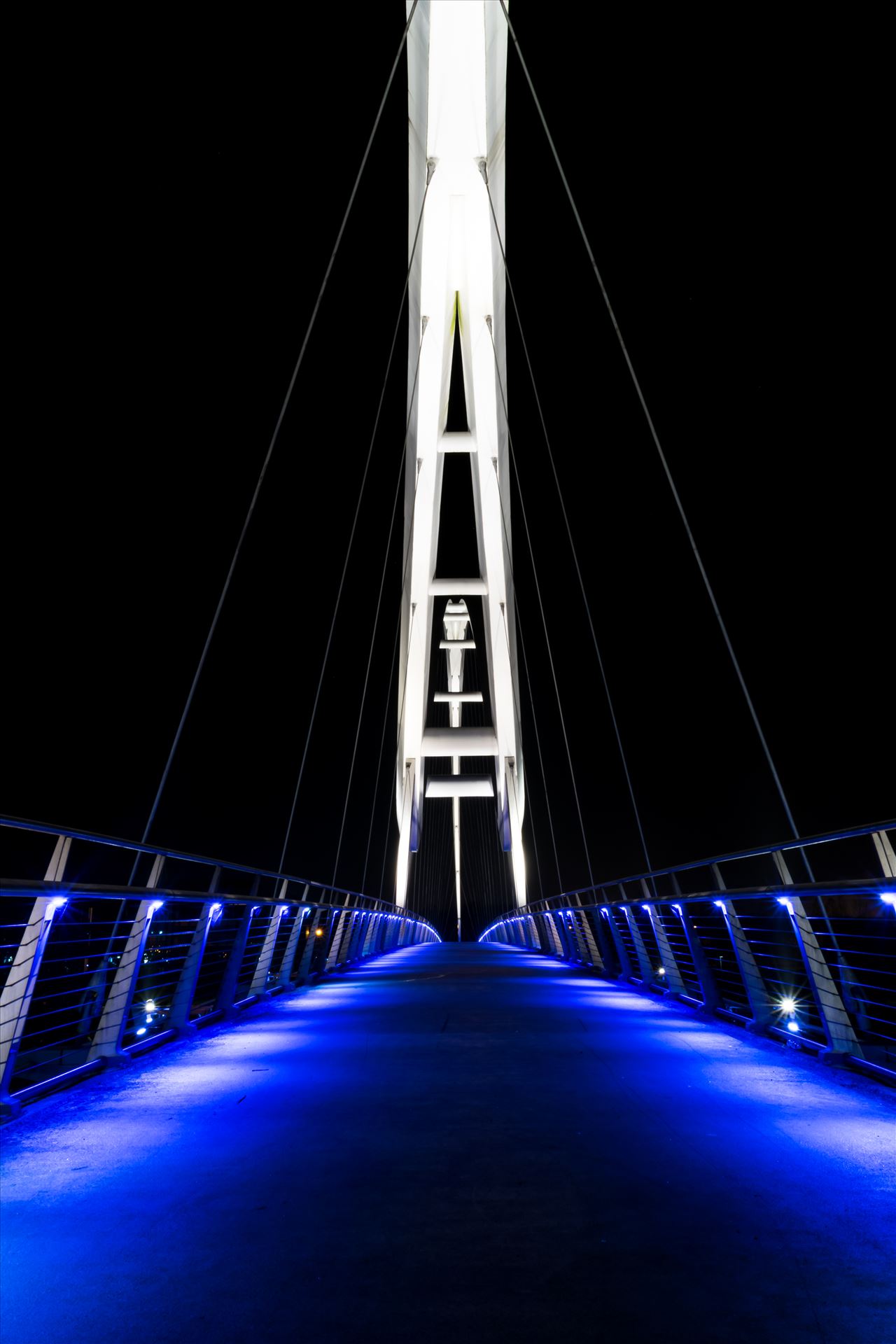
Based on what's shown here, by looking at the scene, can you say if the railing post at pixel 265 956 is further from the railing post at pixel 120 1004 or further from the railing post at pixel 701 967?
the railing post at pixel 701 967

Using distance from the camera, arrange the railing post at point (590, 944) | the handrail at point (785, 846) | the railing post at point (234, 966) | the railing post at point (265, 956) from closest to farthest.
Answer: the handrail at point (785, 846) < the railing post at point (234, 966) < the railing post at point (265, 956) < the railing post at point (590, 944)

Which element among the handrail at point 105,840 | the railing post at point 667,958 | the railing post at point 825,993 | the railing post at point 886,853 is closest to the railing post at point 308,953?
the handrail at point 105,840

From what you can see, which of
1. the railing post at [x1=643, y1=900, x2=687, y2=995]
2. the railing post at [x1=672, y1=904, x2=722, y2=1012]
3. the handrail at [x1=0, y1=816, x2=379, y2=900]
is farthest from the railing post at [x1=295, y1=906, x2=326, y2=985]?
the railing post at [x1=672, y1=904, x2=722, y2=1012]

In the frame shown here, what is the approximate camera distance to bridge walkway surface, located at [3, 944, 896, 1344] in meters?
1.87

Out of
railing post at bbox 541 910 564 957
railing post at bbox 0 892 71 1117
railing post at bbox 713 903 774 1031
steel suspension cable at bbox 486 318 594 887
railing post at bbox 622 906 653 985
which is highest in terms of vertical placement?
steel suspension cable at bbox 486 318 594 887

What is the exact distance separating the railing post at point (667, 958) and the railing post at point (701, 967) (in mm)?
931

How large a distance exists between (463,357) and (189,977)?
48.9ft

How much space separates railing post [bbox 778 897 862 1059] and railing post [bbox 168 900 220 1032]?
338cm

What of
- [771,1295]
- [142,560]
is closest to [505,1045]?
[771,1295]

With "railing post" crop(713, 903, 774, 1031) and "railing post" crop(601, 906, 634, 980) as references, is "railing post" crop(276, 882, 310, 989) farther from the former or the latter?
"railing post" crop(713, 903, 774, 1031)

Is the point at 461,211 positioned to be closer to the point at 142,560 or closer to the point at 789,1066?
the point at 142,560

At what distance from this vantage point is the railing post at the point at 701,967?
6.77 m

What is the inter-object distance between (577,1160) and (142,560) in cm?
2254

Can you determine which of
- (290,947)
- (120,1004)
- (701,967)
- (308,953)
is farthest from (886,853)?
(308,953)
